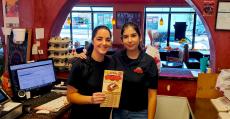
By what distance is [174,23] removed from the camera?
30.7 feet

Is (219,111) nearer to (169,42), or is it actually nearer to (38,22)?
(38,22)

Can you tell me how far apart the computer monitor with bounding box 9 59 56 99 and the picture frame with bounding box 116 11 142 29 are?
6.44m

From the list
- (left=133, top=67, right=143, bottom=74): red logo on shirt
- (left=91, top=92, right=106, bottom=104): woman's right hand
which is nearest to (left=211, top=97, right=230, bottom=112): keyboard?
(left=133, top=67, right=143, bottom=74): red logo on shirt

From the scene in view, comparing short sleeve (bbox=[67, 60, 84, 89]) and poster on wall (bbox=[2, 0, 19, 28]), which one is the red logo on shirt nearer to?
short sleeve (bbox=[67, 60, 84, 89])

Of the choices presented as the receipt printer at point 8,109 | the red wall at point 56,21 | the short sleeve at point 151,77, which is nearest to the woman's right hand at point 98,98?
the short sleeve at point 151,77

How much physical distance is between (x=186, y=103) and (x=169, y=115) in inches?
10.5

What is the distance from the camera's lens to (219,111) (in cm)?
238

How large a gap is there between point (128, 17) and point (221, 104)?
703cm

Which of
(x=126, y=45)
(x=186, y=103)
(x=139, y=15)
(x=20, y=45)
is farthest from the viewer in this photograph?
(x=139, y=15)

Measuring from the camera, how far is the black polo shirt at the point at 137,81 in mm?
2021

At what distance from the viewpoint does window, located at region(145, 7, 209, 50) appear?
9156 mm

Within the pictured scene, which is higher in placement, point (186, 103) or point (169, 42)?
point (169, 42)

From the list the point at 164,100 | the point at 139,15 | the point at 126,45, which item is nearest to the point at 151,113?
the point at 126,45

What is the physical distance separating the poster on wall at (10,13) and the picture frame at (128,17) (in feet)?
19.1
